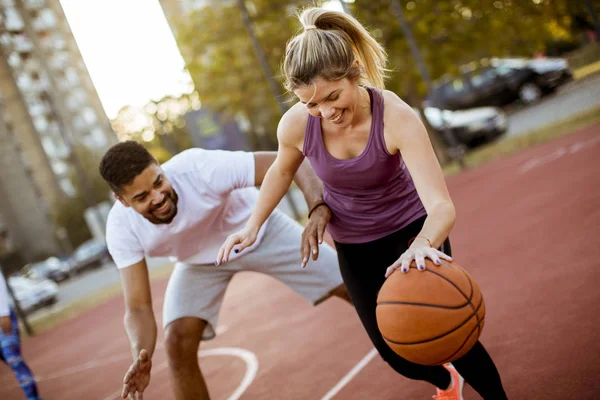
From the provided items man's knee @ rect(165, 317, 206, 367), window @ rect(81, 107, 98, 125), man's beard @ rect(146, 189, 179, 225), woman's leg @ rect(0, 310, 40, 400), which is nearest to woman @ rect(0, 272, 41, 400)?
woman's leg @ rect(0, 310, 40, 400)

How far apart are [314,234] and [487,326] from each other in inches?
86.1

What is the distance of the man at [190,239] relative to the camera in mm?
3787

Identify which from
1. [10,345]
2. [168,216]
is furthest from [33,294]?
[168,216]

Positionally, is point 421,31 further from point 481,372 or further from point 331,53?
point 481,372

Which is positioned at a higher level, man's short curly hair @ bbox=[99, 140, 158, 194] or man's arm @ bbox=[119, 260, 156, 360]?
man's short curly hair @ bbox=[99, 140, 158, 194]

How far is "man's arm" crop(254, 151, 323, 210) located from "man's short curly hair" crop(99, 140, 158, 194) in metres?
0.68

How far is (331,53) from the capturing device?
2.72 m

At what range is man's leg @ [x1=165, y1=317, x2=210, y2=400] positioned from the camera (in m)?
3.94

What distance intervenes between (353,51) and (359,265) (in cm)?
113

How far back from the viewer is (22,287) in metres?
20.1

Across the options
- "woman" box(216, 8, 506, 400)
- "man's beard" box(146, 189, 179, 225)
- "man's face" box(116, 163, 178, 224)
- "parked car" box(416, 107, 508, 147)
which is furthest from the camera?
"parked car" box(416, 107, 508, 147)

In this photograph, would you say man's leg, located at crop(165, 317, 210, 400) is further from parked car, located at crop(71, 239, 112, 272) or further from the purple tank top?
parked car, located at crop(71, 239, 112, 272)

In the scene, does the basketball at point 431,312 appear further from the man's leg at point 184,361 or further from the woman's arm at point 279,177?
the man's leg at point 184,361

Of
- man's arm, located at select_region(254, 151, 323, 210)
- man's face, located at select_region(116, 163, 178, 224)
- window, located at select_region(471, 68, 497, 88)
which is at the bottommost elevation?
window, located at select_region(471, 68, 497, 88)
